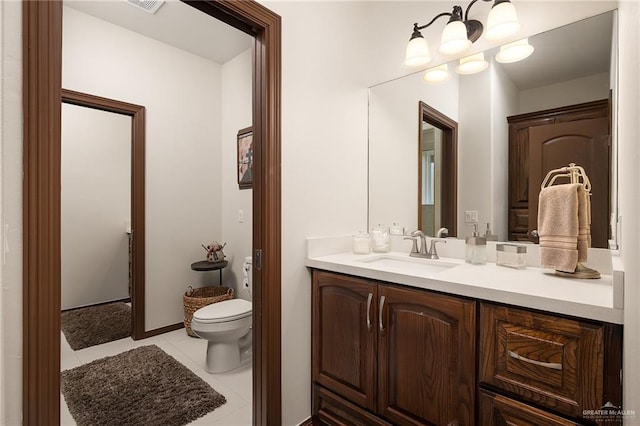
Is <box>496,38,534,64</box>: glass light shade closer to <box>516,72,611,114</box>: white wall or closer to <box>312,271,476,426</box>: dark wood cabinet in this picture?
<box>516,72,611,114</box>: white wall

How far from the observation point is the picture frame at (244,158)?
2891 mm

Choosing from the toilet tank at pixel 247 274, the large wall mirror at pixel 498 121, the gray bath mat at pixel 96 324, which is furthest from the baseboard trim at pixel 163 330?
the large wall mirror at pixel 498 121

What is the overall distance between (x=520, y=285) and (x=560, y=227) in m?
0.31

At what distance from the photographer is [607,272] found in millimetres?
1264

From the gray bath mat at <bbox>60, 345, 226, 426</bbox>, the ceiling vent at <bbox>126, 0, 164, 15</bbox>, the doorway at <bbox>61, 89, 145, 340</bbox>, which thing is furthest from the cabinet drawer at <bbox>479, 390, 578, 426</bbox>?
the ceiling vent at <bbox>126, 0, 164, 15</bbox>

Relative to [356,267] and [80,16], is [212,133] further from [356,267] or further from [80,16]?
[356,267]

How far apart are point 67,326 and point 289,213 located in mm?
2853

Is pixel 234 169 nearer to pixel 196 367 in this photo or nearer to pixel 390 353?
pixel 196 367

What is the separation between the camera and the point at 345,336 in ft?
4.89

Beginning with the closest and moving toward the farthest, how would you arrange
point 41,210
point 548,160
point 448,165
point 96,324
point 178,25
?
point 41,210
point 548,160
point 448,165
point 178,25
point 96,324

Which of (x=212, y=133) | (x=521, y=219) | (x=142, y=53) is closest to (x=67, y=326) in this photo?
(x=212, y=133)

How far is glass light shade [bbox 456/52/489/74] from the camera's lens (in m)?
1.62

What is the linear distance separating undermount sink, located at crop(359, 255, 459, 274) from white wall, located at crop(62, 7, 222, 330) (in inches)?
80.8

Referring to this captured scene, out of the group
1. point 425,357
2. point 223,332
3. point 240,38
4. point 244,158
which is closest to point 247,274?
point 223,332
